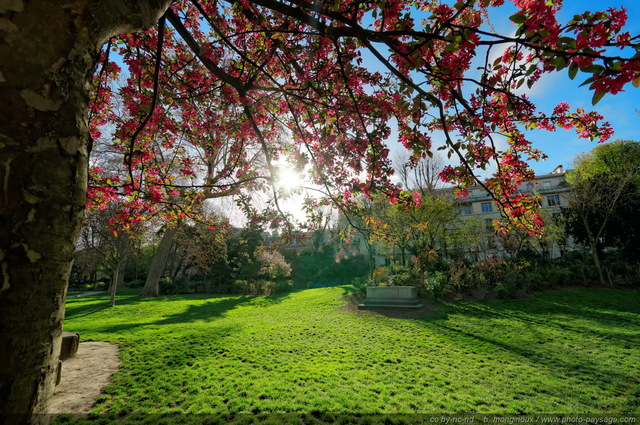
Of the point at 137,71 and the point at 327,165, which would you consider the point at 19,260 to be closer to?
the point at 137,71

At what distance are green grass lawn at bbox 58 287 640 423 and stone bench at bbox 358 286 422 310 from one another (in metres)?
1.61

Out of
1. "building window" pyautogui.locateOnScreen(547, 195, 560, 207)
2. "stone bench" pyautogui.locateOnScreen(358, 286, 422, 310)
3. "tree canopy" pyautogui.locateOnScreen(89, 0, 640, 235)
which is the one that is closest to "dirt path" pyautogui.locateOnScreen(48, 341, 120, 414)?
"tree canopy" pyautogui.locateOnScreen(89, 0, 640, 235)

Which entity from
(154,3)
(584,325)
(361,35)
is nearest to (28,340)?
(154,3)

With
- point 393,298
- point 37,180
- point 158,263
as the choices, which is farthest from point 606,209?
point 158,263

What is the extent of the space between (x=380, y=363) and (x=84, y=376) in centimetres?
579

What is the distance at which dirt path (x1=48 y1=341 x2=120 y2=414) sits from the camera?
397 cm

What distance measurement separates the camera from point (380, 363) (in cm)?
575

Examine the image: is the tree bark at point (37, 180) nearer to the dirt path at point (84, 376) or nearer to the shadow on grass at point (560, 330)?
the dirt path at point (84, 376)

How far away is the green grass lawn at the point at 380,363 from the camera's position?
4.04 meters

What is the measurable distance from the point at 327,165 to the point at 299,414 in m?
4.55

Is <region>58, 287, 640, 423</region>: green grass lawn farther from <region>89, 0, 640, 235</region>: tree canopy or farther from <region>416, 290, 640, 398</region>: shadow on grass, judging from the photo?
<region>89, 0, 640, 235</region>: tree canopy

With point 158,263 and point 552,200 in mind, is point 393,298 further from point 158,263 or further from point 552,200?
point 552,200

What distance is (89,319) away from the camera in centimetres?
1119

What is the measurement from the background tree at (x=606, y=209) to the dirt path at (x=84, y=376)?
899 inches
